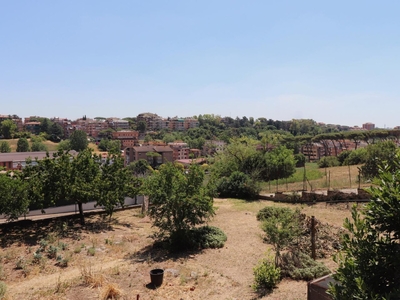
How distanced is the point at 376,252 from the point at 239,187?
69.0ft

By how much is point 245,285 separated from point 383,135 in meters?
→ 57.1

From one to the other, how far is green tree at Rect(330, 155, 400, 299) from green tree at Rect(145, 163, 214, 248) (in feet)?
28.0

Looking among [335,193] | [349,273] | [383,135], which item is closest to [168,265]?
[349,273]

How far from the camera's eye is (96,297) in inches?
315

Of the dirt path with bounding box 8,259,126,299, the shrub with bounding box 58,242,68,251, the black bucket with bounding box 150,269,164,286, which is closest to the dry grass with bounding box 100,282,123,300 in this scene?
the black bucket with bounding box 150,269,164,286

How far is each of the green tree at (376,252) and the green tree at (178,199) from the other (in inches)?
336

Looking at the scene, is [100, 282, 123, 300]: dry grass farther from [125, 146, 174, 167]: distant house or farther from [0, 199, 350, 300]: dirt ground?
[125, 146, 174, 167]: distant house

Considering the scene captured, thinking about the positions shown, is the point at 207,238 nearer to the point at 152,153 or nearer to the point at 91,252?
the point at 91,252

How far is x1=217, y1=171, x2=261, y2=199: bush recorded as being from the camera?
24266 millimetres

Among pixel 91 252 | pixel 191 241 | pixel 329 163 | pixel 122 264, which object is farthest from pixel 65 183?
pixel 329 163

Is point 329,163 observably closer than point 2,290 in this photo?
No

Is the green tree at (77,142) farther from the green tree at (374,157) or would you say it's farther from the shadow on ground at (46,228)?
the green tree at (374,157)

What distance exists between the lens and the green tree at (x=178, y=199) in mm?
12055

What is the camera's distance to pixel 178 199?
11.8 meters
